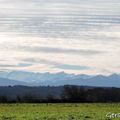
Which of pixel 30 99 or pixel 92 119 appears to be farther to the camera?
pixel 30 99

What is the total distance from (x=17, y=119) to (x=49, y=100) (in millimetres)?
64467

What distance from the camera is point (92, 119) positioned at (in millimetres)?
36156

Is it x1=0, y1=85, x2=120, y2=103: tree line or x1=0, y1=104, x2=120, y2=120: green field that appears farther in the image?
x1=0, y1=85, x2=120, y2=103: tree line

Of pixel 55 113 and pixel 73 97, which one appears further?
pixel 73 97

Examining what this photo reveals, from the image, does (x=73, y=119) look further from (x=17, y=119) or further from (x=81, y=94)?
(x=81, y=94)

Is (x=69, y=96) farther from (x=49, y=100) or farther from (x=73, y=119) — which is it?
(x=73, y=119)

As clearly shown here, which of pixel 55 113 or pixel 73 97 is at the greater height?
pixel 73 97

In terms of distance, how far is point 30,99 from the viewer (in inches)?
4203

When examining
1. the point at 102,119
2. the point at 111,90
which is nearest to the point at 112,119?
the point at 102,119

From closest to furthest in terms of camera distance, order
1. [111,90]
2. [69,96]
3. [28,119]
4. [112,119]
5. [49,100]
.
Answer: [112,119] → [28,119] → [49,100] → [69,96] → [111,90]

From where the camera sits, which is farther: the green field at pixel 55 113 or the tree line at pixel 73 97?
the tree line at pixel 73 97

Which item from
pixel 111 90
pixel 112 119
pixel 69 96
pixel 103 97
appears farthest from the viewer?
pixel 111 90

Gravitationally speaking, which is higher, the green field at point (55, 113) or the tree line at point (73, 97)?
the tree line at point (73, 97)

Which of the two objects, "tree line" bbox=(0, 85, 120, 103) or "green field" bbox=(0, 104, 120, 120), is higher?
"tree line" bbox=(0, 85, 120, 103)
